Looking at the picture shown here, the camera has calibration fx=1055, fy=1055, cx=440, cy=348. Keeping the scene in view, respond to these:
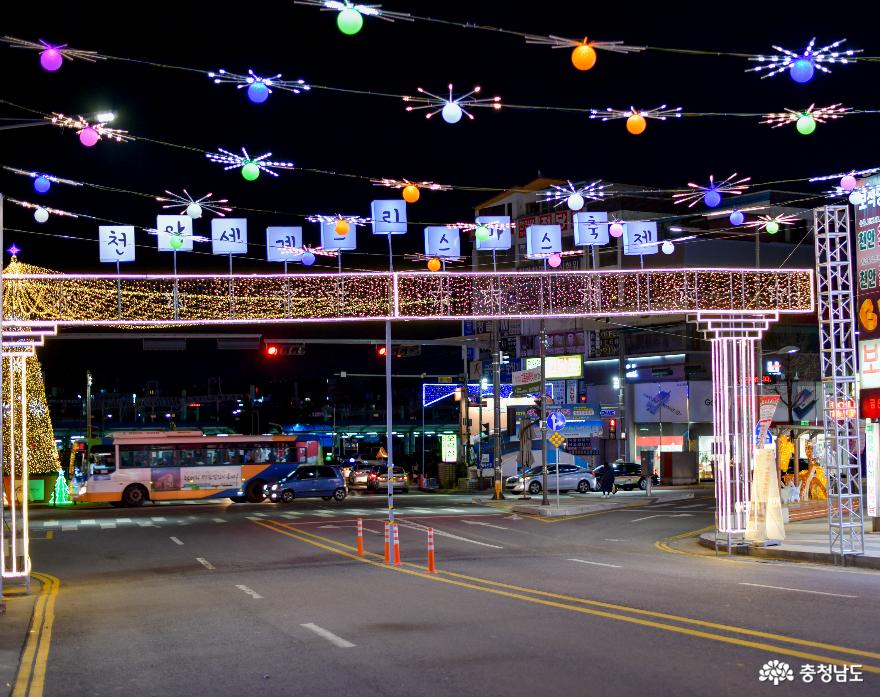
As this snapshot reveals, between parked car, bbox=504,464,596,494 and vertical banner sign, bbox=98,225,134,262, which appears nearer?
vertical banner sign, bbox=98,225,134,262

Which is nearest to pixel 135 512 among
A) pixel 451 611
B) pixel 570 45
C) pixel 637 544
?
pixel 637 544

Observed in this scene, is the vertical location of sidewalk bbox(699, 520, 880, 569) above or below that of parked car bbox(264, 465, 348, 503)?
above

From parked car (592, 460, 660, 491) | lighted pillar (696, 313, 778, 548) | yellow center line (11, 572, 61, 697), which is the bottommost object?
parked car (592, 460, 660, 491)

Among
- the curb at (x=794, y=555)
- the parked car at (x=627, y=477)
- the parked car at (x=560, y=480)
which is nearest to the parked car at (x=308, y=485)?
the parked car at (x=560, y=480)

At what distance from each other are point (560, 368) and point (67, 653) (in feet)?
208

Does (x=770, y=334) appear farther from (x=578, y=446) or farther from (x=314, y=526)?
(x=314, y=526)

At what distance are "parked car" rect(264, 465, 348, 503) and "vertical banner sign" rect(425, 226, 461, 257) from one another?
95.8 feet

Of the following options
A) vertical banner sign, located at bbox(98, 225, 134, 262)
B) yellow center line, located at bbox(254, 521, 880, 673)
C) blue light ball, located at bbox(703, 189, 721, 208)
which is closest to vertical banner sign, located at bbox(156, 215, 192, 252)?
vertical banner sign, located at bbox(98, 225, 134, 262)

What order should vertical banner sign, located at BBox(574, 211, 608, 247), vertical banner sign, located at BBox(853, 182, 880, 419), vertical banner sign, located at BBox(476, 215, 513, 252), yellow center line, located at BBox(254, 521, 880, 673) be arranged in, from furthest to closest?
vertical banner sign, located at BBox(853, 182, 880, 419) → vertical banner sign, located at BBox(574, 211, 608, 247) → vertical banner sign, located at BBox(476, 215, 513, 252) → yellow center line, located at BBox(254, 521, 880, 673)

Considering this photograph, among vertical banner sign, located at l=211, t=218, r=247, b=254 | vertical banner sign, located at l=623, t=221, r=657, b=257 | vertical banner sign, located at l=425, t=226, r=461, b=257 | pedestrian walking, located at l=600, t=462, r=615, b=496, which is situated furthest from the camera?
pedestrian walking, located at l=600, t=462, r=615, b=496

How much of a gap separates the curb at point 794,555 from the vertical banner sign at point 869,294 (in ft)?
16.7

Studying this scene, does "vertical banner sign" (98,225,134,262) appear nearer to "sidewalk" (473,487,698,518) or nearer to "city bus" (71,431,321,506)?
"sidewalk" (473,487,698,518)

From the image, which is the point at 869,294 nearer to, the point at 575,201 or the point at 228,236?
the point at 575,201

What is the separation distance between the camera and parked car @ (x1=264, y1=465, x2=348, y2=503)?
50562 millimetres
